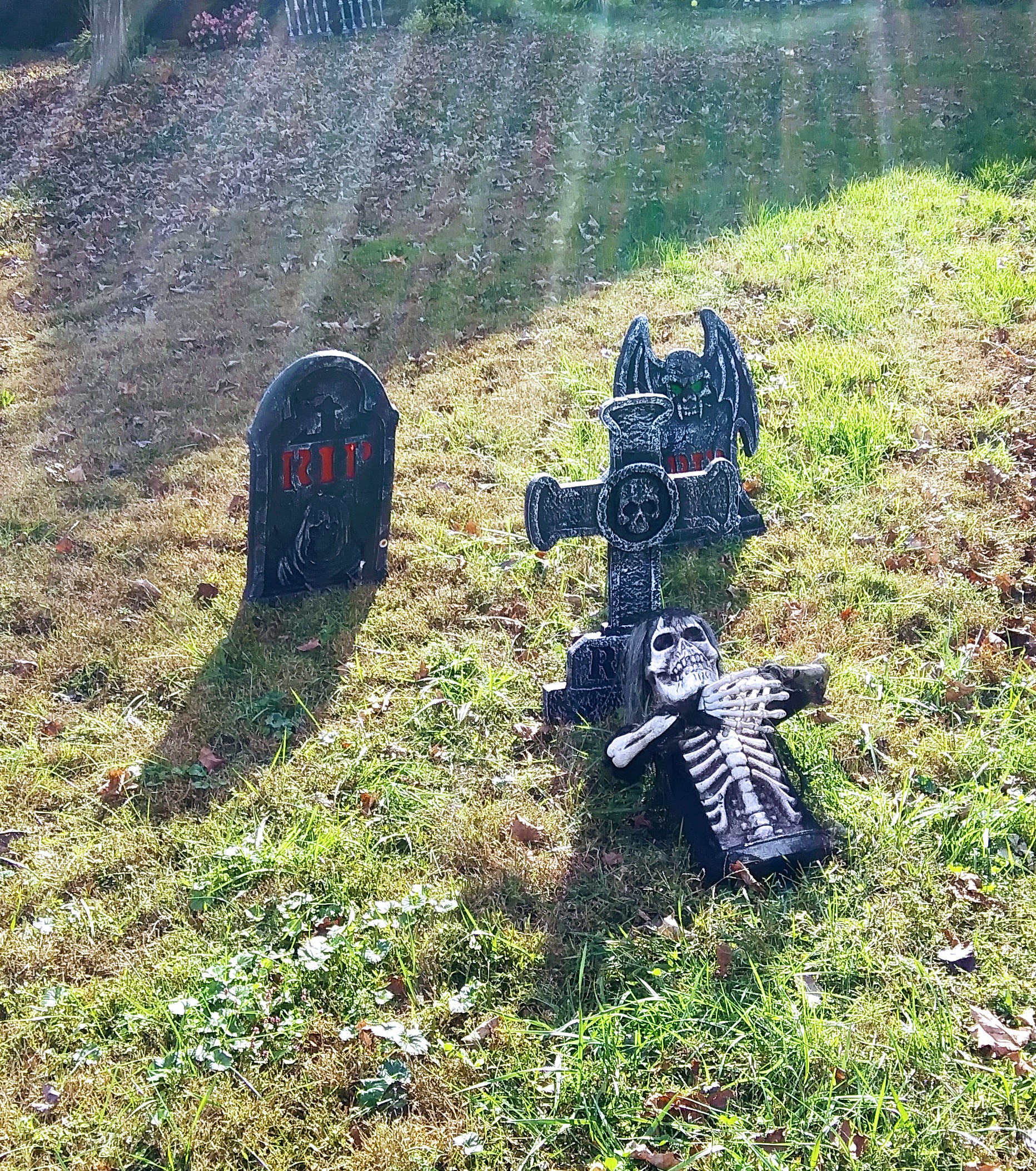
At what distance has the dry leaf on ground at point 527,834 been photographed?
151 inches

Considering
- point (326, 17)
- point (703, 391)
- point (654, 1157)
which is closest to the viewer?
point (654, 1157)

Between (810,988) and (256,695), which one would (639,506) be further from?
(256,695)

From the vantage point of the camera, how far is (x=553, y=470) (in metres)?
6.17

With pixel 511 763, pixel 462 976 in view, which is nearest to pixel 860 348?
pixel 511 763

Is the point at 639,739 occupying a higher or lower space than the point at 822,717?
higher

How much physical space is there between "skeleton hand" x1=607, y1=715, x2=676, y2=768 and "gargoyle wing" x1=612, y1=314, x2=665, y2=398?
2127 millimetres

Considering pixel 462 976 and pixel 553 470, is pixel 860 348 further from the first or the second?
pixel 462 976

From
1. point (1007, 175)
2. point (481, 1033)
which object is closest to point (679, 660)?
point (481, 1033)

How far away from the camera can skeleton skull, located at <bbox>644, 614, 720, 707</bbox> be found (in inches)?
146

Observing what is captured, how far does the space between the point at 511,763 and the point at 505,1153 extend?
1588 mm

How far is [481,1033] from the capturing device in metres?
3.17

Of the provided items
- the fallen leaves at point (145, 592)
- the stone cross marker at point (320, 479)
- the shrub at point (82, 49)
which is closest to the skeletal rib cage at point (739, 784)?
the stone cross marker at point (320, 479)

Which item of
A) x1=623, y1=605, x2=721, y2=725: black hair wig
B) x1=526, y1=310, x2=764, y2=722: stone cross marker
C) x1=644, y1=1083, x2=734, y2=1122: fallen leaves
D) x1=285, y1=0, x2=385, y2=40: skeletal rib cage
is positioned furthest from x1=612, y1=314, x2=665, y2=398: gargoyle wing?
x1=285, y1=0, x2=385, y2=40: skeletal rib cage

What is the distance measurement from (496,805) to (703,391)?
2555 millimetres
